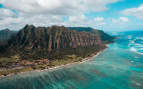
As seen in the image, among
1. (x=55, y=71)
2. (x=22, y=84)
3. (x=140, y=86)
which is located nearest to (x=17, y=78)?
(x=22, y=84)

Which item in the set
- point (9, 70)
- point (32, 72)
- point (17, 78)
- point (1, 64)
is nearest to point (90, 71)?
point (32, 72)

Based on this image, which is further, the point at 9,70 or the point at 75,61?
the point at 75,61

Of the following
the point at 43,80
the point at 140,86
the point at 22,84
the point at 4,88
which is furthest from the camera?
the point at 43,80

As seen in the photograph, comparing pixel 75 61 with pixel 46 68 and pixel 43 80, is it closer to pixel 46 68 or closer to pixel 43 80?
pixel 46 68

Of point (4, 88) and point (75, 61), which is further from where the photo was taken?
point (75, 61)

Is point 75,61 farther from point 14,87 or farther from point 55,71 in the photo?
point 14,87

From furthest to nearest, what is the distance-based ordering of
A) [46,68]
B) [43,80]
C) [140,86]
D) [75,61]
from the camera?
1. [75,61]
2. [46,68]
3. [43,80]
4. [140,86]

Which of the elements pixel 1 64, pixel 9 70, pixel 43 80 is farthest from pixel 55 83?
pixel 1 64

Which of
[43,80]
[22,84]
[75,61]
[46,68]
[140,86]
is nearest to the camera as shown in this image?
[140,86]

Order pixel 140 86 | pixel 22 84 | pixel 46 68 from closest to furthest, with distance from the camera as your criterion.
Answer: pixel 140 86 → pixel 22 84 → pixel 46 68
